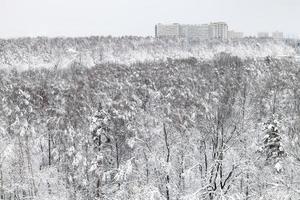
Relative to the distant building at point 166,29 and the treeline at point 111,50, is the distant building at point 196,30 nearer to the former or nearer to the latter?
the distant building at point 166,29

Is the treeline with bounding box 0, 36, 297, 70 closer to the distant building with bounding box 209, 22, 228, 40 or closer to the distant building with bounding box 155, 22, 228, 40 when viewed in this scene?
the distant building with bounding box 209, 22, 228, 40

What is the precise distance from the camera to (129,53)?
4370 inches

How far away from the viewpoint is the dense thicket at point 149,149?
72.4 feet

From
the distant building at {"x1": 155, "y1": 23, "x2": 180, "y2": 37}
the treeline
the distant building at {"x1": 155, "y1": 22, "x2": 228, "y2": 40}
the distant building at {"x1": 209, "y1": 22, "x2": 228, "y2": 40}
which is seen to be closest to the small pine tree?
the treeline

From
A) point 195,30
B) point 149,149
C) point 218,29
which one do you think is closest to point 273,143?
point 149,149

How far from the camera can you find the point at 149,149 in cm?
2530

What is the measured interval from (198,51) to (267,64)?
35.3 metres

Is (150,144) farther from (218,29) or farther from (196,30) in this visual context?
(196,30)

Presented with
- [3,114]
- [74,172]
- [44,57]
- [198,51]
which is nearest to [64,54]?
[44,57]

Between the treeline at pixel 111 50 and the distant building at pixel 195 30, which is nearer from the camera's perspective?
the treeline at pixel 111 50

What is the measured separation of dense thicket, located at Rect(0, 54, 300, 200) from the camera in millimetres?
22078

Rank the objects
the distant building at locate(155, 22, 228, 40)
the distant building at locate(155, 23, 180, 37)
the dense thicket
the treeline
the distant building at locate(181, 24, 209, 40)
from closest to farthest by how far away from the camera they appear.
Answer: the dense thicket
the treeline
the distant building at locate(155, 22, 228, 40)
the distant building at locate(181, 24, 209, 40)
the distant building at locate(155, 23, 180, 37)

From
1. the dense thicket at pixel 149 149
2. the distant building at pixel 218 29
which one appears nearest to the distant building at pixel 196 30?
the distant building at pixel 218 29

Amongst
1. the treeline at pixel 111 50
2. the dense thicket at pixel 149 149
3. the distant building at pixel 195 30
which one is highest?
the distant building at pixel 195 30
